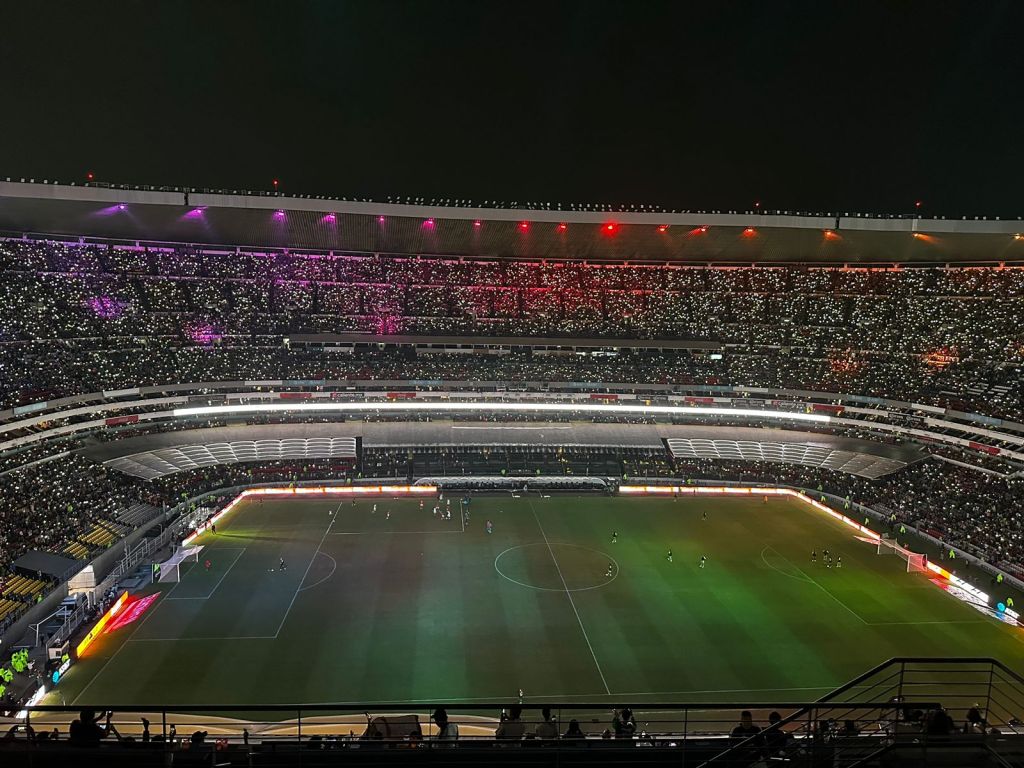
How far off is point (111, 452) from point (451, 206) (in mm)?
36830

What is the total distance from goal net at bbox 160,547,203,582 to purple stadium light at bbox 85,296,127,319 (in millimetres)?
33780

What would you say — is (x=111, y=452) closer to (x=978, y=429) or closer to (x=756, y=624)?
(x=756, y=624)

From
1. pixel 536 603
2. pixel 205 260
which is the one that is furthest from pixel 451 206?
pixel 536 603

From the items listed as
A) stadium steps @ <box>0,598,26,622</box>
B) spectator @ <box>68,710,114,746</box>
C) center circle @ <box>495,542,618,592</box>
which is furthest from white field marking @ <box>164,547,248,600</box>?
spectator @ <box>68,710,114,746</box>

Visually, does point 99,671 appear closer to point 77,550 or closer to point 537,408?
point 77,550

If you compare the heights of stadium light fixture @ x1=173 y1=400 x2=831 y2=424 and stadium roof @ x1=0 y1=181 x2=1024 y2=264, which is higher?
stadium roof @ x1=0 y1=181 x2=1024 y2=264

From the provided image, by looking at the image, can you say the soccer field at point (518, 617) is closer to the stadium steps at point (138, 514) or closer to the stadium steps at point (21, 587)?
the stadium steps at point (138, 514)

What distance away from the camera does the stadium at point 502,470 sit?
25453 mm

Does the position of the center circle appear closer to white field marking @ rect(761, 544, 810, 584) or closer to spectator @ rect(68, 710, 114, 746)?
white field marking @ rect(761, 544, 810, 584)

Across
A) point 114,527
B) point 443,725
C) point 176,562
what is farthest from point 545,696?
point 114,527

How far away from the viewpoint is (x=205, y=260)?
71.4 meters

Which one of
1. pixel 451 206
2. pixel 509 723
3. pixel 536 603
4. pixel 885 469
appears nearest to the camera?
pixel 509 723

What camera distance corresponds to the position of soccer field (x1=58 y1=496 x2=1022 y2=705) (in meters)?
25.8

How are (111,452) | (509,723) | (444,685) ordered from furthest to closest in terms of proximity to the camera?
(111,452) < (444,685) < (509,723)
